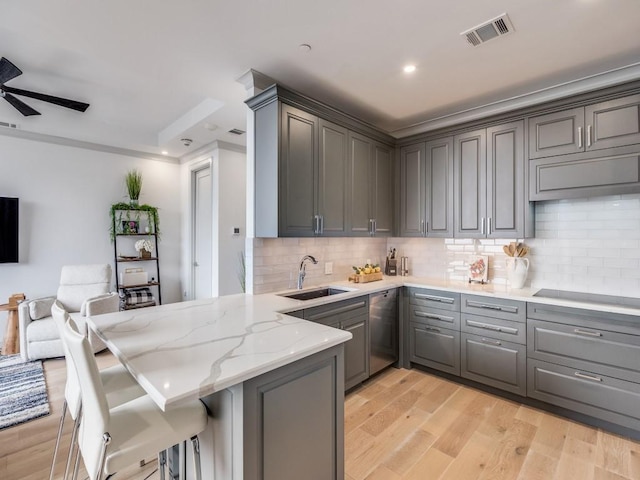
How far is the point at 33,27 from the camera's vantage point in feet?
6.68

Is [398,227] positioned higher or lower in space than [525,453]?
higher

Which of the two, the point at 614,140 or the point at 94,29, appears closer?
the point at 94,29

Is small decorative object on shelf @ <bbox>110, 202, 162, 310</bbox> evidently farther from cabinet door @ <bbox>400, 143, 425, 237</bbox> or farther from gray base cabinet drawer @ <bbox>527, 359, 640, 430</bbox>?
gray base cabinet drawer @ <bbox>527, 359, 640, 430</bbox>

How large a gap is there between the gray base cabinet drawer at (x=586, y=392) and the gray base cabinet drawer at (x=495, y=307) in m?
0.38

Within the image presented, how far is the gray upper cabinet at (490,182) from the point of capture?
2.91 m

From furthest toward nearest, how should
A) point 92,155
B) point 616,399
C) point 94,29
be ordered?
point 92,155, point 616,399, point 94,29

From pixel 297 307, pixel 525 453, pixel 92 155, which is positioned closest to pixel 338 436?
pixel 297 307

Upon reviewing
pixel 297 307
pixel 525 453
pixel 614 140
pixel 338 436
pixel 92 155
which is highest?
pixel 92 155

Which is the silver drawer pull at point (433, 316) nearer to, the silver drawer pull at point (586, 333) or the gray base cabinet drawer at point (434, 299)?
the gray base cabinet drawer at point (434, 299)

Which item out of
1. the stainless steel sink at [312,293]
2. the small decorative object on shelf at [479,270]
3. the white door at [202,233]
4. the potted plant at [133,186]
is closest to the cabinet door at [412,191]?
the small decorative object on shelf at [479,270]

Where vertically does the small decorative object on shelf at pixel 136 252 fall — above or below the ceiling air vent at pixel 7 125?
below

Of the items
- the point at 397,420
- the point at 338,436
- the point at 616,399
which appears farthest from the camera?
the point at 397,420

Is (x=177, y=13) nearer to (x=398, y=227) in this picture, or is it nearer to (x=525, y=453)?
(x=398, y=227)

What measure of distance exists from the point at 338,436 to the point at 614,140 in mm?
2962
